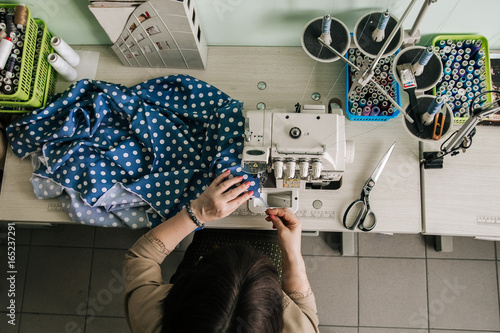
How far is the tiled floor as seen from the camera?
220 cm

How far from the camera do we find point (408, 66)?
1.43 m

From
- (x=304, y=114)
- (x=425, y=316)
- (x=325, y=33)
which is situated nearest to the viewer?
(x=304, y=114)

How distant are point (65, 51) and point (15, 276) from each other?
1603 mm

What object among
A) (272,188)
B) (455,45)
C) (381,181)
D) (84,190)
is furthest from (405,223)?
(84,190)

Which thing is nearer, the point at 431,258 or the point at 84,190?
the point at 84,190

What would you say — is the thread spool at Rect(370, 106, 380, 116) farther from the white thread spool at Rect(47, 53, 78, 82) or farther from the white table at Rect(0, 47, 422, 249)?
the white thread spool at Rect(47, 53, 78, 82)

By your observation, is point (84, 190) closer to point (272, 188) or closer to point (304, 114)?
point (272, 188)

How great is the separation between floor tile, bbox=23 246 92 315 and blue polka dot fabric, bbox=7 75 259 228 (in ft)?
3.07

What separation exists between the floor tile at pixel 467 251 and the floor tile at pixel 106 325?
1.99m

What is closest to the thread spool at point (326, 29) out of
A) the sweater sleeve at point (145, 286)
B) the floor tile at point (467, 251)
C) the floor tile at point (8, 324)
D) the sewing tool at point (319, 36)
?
the sewing tool at point (319, 36)

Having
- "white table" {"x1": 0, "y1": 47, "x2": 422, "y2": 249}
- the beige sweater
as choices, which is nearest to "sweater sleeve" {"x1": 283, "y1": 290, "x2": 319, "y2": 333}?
the beige sweater

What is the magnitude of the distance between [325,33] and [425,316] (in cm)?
182

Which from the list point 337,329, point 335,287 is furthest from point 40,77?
point 337,329

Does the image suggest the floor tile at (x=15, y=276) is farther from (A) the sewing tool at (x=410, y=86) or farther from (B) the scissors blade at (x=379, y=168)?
(A) the sewing tool at (x=410, y=86)
